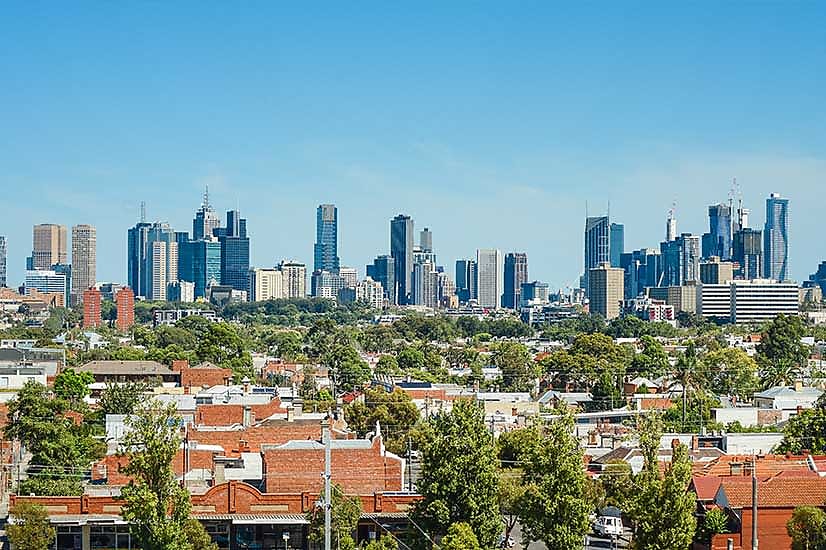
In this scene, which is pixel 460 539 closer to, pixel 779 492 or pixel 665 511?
pixel 665 511

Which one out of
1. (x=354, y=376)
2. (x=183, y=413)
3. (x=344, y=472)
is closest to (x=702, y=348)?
(x=354, y=376)

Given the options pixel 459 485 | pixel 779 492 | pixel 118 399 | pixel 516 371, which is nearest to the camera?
pixel 459 485

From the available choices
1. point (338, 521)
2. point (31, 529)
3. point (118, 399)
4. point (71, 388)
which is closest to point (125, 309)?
point (71, 388)

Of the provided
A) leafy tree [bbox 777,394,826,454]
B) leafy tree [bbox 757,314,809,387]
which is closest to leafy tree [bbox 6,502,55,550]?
leafy tree [bbox 777,394,826,454]

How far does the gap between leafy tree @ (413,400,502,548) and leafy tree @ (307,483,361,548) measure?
1425 millimetres

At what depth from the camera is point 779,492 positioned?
31.8 metres

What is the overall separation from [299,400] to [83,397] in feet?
36.4

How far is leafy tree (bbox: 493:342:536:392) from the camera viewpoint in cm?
9000

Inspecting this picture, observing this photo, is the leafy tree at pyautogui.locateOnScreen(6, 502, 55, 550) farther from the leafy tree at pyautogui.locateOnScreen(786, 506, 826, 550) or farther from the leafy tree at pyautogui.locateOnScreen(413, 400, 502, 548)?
the leafy tree at pyautogui.locateOnScreen(786, 506, 826, 550)

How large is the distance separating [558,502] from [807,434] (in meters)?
19.5

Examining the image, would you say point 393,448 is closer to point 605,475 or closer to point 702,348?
point 605,475

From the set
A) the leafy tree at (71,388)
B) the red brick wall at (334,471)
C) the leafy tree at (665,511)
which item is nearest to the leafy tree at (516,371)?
the leafy tree at (71,388)

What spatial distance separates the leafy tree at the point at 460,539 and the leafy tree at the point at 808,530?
6.75 metres

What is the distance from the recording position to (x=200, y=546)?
29.6 m
